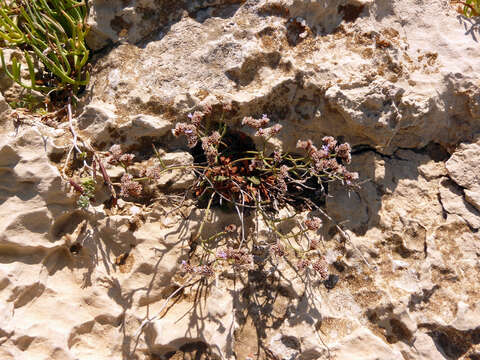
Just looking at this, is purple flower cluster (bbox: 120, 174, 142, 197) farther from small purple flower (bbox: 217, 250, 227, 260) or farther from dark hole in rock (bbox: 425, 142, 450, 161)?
dark hole in rock (bbox: 425, 142, 450, 161)

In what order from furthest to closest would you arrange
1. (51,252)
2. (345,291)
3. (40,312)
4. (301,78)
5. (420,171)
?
1. (420,171)
2. (301,78)
3. (345,291)
4. (51,252)
5. (40,312)

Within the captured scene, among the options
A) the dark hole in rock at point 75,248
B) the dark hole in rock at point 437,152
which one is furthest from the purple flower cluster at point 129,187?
the dark hole in rock at point 437,152

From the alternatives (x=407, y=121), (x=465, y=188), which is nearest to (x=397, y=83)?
(x=407, y=121)

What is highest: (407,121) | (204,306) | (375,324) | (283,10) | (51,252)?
(283,10)

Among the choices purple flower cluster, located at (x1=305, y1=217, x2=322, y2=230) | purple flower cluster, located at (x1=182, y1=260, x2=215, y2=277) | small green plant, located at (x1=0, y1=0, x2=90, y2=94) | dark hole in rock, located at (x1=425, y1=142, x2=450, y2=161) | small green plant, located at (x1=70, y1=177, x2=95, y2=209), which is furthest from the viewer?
dark hole in rock, located at (x1=425, y1=142, x2=450, y2=161)

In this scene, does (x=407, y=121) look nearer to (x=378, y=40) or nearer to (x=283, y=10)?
(x=378, y=40)

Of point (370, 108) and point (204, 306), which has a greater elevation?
point (370, 108)

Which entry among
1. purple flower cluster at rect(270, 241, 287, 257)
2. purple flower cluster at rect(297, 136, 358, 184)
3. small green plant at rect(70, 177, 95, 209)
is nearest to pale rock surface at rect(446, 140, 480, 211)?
purple flower cluster at rect(297, 136, 358, 184)
